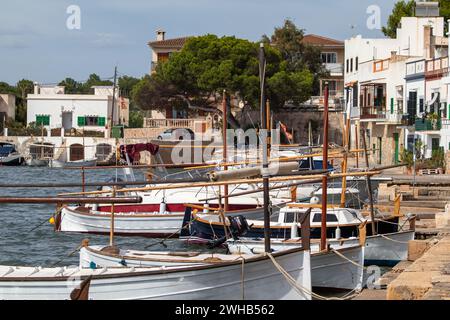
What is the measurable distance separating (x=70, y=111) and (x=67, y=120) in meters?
1.30

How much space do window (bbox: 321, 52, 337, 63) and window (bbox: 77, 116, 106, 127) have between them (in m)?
22.6

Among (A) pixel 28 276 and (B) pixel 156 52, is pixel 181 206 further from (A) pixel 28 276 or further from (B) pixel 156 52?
(B) pixel 156 52

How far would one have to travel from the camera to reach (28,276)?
18.0m

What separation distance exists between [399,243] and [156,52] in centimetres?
8131

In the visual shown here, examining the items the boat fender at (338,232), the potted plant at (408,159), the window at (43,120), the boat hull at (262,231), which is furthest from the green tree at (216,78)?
the boat fender at (338,232)

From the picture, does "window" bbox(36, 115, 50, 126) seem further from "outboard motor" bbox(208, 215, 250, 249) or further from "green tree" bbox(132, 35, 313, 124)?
"outboard motor" bbox(208, 215, 250, 249)

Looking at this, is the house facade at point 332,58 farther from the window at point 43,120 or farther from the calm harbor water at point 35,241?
the calm harbor water at point 35,241

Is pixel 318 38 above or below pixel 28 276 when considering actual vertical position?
above

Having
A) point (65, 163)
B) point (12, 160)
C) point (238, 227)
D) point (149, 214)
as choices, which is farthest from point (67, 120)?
point (238, 227)

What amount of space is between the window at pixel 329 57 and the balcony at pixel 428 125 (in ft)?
153

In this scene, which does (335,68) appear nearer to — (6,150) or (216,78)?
(216,78)

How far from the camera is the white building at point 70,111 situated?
105750mm

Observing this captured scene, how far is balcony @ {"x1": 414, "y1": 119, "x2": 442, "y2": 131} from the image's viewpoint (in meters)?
56.2
